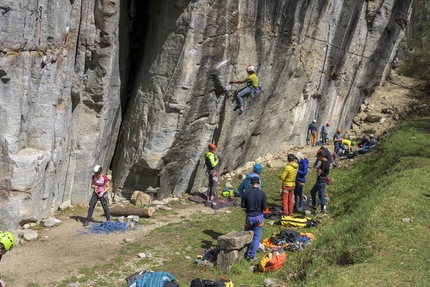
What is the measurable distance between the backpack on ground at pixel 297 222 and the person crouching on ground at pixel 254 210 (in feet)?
8.40

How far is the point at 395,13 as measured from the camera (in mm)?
26547

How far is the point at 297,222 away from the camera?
486 inches

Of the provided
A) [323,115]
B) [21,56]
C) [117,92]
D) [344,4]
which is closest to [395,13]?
[344,4]

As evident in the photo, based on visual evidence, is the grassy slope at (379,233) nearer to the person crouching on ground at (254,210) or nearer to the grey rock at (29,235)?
the person crouching on ground at (254,210)

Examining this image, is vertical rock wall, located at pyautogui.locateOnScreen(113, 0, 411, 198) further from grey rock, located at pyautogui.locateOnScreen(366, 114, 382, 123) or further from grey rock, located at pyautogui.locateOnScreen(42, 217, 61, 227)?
grey rock, located at pyautogui.locateOnScreen(366, 114, 382, 123)

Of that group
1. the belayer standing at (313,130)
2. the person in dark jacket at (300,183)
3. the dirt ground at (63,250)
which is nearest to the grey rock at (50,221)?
the dirt ground at (63,250)

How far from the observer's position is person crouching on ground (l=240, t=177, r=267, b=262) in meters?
9.76

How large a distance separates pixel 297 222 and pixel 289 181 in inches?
45.3

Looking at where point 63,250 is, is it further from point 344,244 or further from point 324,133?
point 324,133

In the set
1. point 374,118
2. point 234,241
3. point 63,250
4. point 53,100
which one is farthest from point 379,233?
point 374,118

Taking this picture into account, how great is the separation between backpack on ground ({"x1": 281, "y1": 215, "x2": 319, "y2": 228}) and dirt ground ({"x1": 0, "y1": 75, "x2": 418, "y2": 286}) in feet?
9.51

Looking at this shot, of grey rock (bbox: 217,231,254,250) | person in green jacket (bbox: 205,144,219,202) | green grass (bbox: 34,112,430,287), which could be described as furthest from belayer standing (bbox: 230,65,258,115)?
grey rock (bbox: 217,231,254,250)

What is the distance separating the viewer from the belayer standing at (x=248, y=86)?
16438 mm

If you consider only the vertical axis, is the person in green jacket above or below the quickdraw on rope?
above
